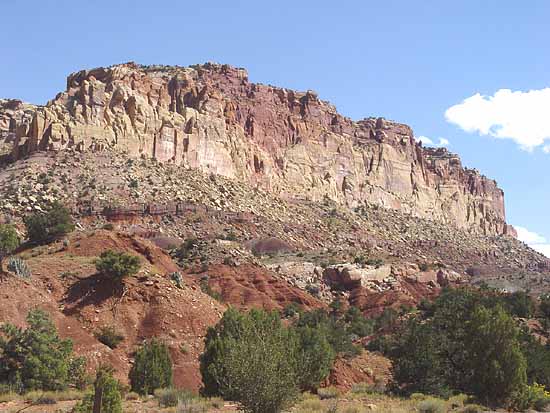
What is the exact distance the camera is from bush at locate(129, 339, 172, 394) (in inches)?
1010

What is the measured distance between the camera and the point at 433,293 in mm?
71812

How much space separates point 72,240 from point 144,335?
11.5 metres

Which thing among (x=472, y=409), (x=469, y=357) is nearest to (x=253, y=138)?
(x=469, y=357)

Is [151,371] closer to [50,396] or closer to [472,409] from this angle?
[50,396]

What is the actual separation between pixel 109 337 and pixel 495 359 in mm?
16982

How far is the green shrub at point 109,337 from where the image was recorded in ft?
99.7

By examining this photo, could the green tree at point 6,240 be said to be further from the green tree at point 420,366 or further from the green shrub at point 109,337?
the green tree at point 420,366

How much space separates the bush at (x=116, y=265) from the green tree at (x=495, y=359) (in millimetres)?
16603

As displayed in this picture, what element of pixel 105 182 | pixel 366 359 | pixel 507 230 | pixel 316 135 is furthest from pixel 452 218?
pixel 366 359

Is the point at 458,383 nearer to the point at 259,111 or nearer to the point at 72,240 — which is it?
the point at 72,240

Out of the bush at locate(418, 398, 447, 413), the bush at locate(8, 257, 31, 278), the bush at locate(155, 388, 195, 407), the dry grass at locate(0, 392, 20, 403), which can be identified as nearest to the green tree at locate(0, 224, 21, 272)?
the bush at locate(8, 257, 31, 278)

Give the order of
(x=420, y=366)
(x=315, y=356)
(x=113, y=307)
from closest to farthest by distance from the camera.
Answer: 1. (x=420, y=366)
2. (x=315, y=356)
3. (x=113, y=307)

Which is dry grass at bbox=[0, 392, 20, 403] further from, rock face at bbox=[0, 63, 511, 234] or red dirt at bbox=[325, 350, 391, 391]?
rock face at bbox=[0, 63, 511, 234]

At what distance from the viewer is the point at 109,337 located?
100.0ft
